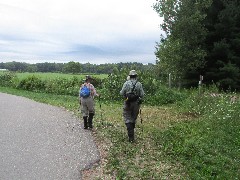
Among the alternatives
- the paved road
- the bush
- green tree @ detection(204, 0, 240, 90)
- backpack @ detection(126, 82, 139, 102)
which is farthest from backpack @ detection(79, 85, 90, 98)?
the bush

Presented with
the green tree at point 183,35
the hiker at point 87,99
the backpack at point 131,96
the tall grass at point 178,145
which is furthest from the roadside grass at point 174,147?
the green tree at point 183,35

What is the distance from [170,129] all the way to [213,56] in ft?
69.5

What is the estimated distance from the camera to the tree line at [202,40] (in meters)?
31.0

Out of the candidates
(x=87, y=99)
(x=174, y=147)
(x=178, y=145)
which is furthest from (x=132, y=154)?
(x=87, y=99)

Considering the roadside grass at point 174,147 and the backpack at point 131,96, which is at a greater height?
the backpack at point 131,96

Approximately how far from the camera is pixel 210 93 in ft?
59.0

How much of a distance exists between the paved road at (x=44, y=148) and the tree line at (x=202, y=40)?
17269 mm

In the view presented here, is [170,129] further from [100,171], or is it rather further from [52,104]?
[52,104]

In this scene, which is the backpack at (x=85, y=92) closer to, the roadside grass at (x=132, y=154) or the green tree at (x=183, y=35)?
the roadside grass at (x=132, y=154)

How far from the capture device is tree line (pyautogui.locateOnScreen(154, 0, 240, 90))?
31.0m

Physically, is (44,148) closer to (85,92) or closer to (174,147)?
(85,92)

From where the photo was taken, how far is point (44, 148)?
10422 mm

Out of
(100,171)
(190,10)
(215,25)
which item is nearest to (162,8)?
(190,10)

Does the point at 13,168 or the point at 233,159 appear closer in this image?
the point at 13,168
